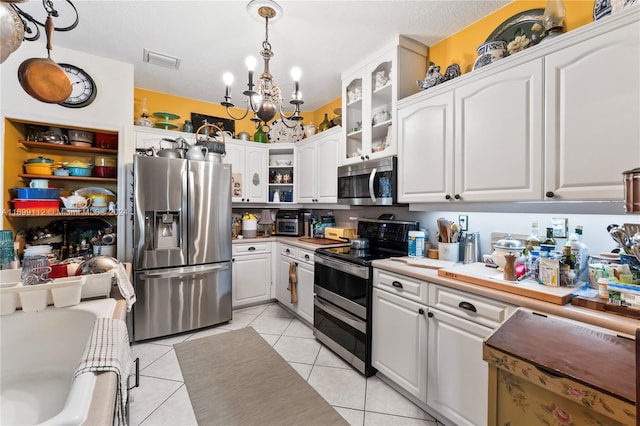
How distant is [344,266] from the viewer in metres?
2.32

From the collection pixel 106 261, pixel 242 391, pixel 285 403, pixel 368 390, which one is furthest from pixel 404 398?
pixel 106 261

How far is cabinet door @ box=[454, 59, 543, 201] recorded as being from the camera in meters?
1.54

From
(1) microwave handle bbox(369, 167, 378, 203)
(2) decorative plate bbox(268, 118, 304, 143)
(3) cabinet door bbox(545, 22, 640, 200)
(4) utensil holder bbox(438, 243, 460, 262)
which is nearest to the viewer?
(3) cabinet door bbox(545, 22, 640, 200)

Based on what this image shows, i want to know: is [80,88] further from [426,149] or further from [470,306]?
[470,306]

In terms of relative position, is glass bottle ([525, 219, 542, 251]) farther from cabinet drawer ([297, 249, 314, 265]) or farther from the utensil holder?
cabinet drawer ([297, 249, 314, 265])

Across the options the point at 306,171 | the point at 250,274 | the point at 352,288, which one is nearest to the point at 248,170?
the point at 306,171

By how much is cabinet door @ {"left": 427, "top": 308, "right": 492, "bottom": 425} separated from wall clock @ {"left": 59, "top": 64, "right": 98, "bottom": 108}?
11.5ft

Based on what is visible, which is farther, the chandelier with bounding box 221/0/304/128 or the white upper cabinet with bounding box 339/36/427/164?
the white upper cabinet with bounding box 339/36/427/164

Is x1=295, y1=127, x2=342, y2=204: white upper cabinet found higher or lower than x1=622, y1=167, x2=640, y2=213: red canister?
higher

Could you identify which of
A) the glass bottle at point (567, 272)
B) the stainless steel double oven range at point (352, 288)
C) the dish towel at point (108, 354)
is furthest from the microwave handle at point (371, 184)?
the dish towel at point (108, 354)

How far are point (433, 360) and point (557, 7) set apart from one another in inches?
86.9

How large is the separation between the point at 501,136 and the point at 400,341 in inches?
57.6

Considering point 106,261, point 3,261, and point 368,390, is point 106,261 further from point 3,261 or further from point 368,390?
point 368,390

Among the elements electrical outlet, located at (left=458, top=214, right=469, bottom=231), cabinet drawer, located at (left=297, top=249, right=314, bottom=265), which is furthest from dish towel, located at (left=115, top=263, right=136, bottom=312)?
electrical outlet, located at (left=458, top=214, right=469, bottom=231)
